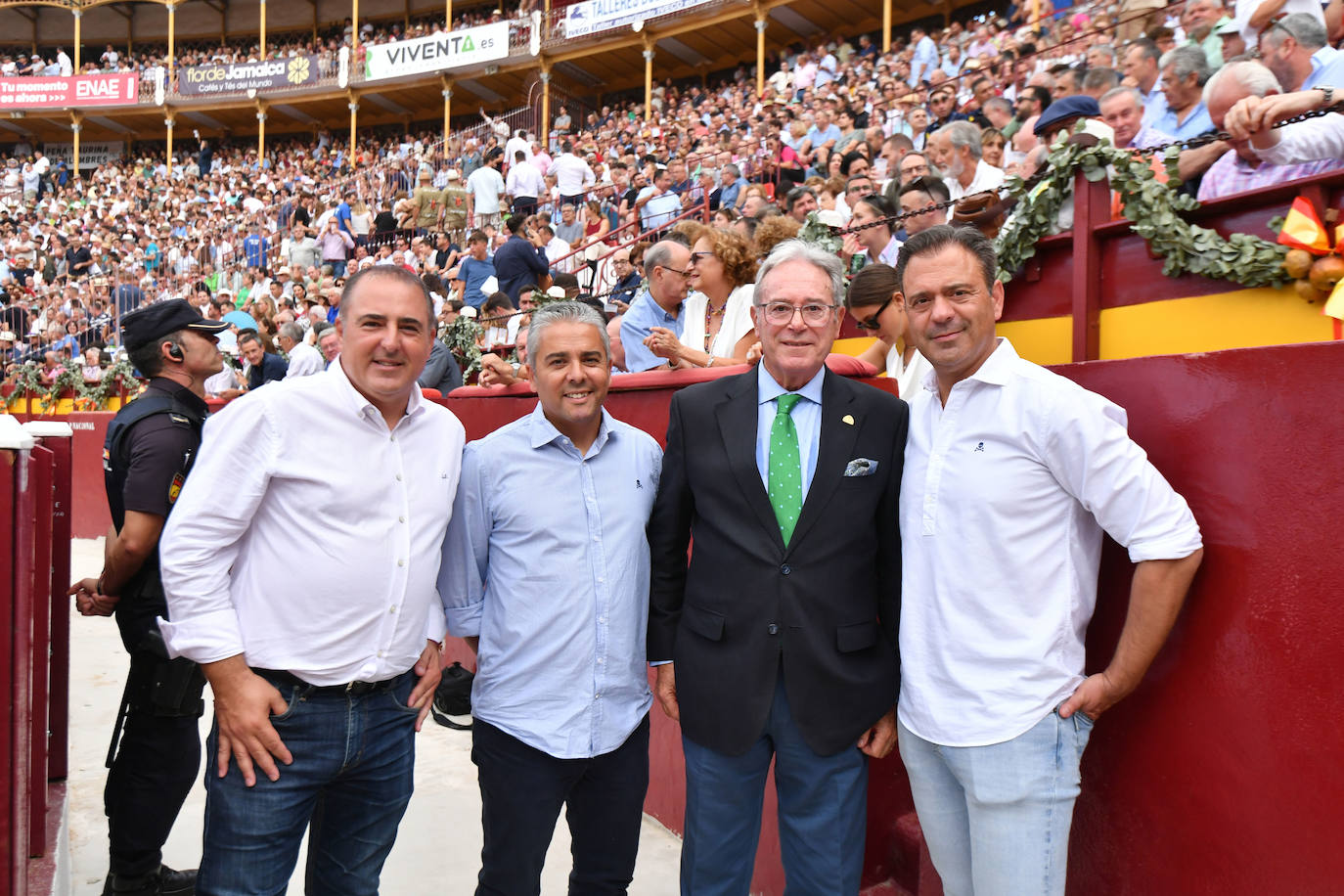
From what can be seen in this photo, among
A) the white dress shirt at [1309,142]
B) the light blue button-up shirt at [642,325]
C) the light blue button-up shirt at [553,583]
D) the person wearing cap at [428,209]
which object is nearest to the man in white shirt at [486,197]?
the person wearing cap at [428,209]

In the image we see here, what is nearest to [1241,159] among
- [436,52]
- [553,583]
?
[553,583]

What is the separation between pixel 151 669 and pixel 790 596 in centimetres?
206

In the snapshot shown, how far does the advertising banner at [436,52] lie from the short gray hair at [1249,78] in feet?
71.9

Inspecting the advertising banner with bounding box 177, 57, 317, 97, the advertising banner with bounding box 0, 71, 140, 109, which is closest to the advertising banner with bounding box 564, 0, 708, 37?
the advertising banner with bounding box 177, 57, 317, 97

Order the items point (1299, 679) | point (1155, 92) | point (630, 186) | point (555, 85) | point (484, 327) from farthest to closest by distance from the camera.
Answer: point (555, 85), point (630, 186), point (484, 327), point (1155, 92), point (1299, 679)

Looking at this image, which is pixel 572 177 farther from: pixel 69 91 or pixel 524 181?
pixel 69 91

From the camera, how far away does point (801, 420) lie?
2180 mm

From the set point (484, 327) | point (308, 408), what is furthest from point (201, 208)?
point (308, 408)

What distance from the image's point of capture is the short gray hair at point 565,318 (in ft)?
7.54

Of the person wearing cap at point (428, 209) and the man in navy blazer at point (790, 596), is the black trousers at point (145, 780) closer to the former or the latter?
the man in navy blazer at point (790, 596)

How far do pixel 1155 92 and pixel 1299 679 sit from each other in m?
5.26

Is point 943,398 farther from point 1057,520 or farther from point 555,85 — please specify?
point 555,85

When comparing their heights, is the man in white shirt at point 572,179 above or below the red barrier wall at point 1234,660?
above

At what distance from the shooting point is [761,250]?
4.69 meters
